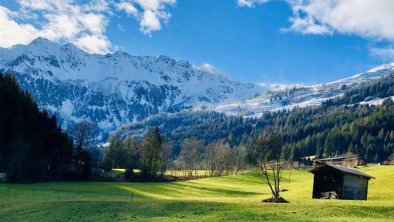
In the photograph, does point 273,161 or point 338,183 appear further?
point 273,161

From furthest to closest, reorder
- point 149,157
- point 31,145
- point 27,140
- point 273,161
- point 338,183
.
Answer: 1. point 149,157
2. point 27,140
3. point 31,145
4. point 273,161
5. point 338,183

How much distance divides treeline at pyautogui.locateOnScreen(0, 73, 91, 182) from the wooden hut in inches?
2317

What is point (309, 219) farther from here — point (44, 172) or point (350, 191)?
point (44, 172)

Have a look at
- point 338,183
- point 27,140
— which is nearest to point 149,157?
point 27,140

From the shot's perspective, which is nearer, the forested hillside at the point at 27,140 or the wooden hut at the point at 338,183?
the wooden hut at the point at 338,183

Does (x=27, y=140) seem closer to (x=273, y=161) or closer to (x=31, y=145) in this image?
(x=31, y=145)

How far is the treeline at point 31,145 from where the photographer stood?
113938mm

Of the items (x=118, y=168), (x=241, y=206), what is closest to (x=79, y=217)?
(x=241, y=206)

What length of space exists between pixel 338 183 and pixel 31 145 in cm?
7027

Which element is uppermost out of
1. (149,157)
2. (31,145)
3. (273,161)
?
(273,161)

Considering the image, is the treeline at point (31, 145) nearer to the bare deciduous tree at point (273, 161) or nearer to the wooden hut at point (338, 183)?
the bare deciduous tree at point (273, 161)

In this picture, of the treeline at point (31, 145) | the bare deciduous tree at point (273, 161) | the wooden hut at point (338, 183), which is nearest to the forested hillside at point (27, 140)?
the treeline at point (31, 145)

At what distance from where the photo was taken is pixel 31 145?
119562mm

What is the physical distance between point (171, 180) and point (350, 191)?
235 feet
